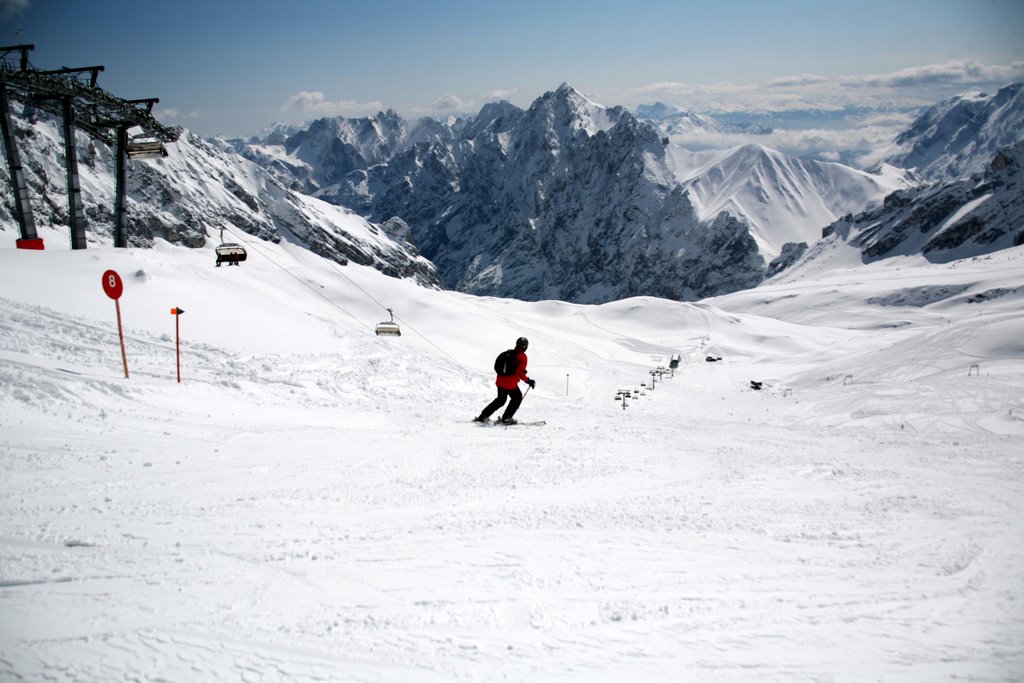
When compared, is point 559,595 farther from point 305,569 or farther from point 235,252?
point 235,252

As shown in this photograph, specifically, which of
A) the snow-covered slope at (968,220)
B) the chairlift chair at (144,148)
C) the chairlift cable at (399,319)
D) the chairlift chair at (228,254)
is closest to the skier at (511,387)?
the chairlift cable at (399,319)

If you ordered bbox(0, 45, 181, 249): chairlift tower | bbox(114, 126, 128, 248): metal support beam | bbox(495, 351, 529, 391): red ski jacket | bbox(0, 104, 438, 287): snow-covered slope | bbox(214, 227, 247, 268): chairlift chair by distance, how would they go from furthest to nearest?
bbox(0, 104, 438, 287): snow-covered slope, bbox(214, 227, 247, 268): chairlift chair, bbox(114, 126, 128, 248): metal support beam, bbox(0, 45, 181, 249): chairlift tower, bbox(495, 351, 529, 391): red ski jacket

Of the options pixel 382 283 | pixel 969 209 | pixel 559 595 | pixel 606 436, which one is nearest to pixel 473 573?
pixel 559 595

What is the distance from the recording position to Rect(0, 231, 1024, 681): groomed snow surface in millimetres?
4859

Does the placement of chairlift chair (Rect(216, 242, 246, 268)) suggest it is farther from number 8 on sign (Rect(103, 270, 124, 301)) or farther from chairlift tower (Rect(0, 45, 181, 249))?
number 8 on sign (Rect(103, 270, 124, 301))

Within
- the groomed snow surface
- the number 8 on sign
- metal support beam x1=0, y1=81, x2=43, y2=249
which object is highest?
metal support beam x1=0, y1=81, x2=43, y2=249

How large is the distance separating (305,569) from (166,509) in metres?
2.38

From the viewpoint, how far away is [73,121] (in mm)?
27453

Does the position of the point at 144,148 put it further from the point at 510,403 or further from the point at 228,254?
the point at 510,403

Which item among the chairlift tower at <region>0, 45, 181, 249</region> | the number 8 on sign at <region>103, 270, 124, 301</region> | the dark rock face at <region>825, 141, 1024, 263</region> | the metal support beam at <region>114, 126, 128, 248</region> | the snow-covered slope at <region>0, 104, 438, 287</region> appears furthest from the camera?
the dark rock face at <region>825, 141, 1024, 263</region>

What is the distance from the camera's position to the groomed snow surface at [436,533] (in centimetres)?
486

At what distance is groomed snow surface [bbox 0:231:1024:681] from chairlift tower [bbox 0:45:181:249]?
37.2 ft

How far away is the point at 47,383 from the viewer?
36.8 ft

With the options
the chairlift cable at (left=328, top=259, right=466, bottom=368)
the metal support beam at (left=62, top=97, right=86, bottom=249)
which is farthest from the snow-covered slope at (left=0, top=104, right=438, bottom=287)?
the metal support beam at (left=62, top=97, right=86, bottom=249)
